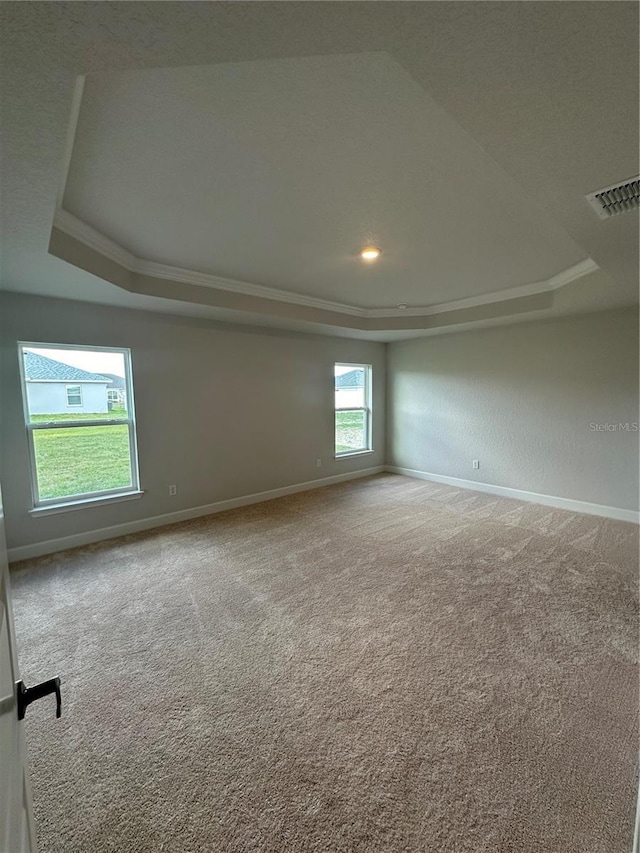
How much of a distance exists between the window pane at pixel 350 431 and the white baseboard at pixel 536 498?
939 mm

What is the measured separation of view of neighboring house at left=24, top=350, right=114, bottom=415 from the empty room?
3 cm

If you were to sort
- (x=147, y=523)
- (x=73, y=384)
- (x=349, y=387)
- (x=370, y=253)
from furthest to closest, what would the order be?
(x=349, y=387) → (x=147, y=523) → (x=73, y=384) → (x=370, y=253)

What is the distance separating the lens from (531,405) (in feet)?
15.1

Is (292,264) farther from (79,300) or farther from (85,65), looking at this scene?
(85,65)

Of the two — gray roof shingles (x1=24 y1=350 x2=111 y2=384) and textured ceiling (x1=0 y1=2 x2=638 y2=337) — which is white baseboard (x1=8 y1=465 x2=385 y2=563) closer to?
gray roof shingles (x1=24 y1=350 x2=111 y2=384)

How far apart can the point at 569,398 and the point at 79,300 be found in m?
5.46

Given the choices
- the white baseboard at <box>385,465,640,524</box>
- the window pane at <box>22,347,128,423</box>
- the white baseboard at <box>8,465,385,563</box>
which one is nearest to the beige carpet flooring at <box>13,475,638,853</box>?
the white baseboard at <box>8,465,385,563</box>

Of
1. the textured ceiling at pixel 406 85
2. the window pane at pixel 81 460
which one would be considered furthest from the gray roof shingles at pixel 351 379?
the textured ceiling at pixel 406 85

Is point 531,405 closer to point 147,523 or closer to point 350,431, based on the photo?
point 350,431

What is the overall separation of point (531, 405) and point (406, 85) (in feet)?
13.8

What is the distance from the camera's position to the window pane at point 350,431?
19.4ft

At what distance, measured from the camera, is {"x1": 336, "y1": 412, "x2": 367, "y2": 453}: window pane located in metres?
5.90

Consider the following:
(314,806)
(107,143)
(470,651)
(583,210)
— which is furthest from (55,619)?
(583,210)

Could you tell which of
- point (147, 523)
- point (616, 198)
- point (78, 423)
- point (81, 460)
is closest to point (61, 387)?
point (78, 423)
